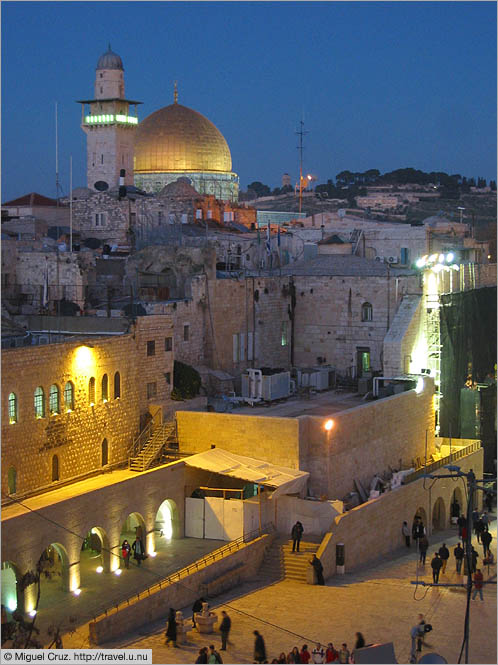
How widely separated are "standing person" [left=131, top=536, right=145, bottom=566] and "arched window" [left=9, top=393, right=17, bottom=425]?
3.46 metres

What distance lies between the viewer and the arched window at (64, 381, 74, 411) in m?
24.1

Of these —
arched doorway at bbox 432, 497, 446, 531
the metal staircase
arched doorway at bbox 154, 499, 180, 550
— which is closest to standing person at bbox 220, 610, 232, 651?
arched doorway at bbox 154, 499, 180, 550

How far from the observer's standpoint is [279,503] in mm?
25453

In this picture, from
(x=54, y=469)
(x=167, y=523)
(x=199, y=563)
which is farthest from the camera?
→ (x=167, y=523)

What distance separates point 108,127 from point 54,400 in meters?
31.7

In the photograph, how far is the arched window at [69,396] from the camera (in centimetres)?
2408

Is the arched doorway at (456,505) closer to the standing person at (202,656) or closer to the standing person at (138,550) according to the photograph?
the standing person at (138,550)

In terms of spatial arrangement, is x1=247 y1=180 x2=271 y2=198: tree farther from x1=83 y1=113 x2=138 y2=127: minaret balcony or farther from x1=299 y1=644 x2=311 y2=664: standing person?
x1=299 y1=644 x2=311 y2=664: standing person

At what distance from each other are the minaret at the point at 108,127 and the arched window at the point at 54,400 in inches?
1185

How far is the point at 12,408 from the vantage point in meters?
22.4

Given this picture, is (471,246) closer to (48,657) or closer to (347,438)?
(347,438)

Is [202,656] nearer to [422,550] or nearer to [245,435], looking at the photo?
[422,550]

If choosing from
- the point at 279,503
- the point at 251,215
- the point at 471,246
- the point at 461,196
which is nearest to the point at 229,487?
the point at 279,503

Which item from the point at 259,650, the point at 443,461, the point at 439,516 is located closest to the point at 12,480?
the point at 259,650
